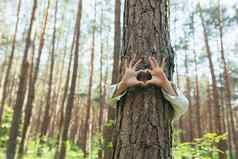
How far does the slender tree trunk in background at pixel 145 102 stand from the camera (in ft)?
5.99

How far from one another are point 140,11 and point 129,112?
77 cm

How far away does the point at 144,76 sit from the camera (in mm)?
1987

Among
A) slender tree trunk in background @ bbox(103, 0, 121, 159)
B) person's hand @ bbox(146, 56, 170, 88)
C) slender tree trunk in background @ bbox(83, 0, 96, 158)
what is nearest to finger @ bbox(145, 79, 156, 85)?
person's hand @ bbox(146, 56, 170, 88)

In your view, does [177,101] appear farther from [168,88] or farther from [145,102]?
[145,102]

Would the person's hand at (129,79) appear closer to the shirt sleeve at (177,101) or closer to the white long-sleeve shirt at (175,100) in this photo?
the white long-sleeve shirt at (175,100)

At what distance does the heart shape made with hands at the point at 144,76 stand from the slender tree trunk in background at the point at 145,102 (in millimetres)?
14

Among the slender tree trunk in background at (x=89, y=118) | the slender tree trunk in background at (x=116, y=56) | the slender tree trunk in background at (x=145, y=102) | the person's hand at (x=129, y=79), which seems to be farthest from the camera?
the slender tree trunk in background at (x=89, y=118)

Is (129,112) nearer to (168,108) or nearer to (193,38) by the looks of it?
(168,108)

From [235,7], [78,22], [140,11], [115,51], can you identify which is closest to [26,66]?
[78,22]

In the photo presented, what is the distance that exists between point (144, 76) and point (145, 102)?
0.18 meters

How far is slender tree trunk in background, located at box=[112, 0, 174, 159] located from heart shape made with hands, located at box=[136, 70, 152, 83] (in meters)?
0.01

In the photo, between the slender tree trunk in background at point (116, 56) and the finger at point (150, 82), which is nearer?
the finger at point (150, 82)

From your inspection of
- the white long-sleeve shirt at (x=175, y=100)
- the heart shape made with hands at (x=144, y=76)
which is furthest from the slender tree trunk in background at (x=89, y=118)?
the heart shape made with hands at (x=144, y=76)

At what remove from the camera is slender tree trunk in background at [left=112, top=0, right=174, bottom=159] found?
1.83 metres
